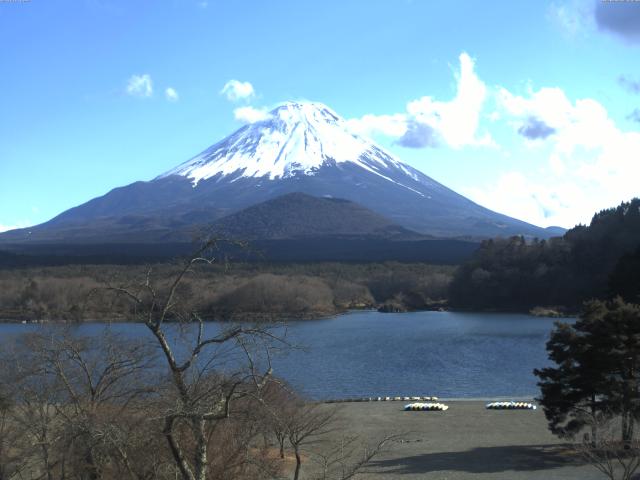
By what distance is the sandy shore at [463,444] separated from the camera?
Result: 11.0 metres

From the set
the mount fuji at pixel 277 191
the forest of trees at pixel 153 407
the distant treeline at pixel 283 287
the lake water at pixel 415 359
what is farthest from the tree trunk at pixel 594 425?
the mount fuji at pixel 277 191

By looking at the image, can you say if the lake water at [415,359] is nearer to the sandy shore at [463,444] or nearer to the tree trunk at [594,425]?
the sandy shore at [463,444]

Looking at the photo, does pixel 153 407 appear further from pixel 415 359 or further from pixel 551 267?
pixel 551 267

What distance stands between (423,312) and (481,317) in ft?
25.6

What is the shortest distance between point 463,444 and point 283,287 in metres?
40.3

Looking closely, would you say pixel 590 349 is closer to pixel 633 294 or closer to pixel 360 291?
pixel 633 294

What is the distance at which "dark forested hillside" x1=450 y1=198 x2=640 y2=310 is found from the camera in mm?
50125

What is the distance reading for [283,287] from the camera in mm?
53344

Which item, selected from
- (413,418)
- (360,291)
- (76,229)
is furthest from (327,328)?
(76,229)

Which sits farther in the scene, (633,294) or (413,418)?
(633,294)

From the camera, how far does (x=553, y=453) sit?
12.2 metres

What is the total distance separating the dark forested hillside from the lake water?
859cm

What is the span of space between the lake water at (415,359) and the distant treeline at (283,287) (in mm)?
6190

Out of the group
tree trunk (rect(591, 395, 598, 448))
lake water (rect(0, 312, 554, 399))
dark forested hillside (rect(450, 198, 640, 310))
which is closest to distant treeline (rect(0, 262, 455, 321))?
dark forested hillside (rect(450, 198, 640, 310))
